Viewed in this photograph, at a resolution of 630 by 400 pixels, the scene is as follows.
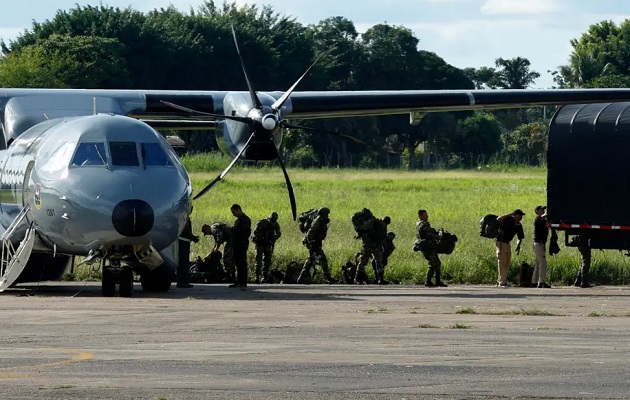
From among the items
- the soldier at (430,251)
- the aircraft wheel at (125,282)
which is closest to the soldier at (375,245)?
the soldier at (430,251)

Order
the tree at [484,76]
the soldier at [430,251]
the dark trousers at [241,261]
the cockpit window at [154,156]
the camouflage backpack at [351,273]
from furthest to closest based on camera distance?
the tree at [484,76] < the camouflage backpack at [351,273] < the soldier at [430,251] < the dark trousers at [241,261] < the cockpit window at [154,156]

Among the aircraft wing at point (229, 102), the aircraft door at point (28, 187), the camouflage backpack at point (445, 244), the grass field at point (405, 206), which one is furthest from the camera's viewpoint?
the grass field at point (405, 206)

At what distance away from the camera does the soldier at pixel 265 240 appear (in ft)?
86.9

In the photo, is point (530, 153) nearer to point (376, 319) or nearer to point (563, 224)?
point (563, 224)

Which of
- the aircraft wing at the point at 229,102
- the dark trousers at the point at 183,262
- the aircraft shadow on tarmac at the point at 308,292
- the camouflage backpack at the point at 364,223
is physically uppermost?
the aircraft wing at the point at 229,102

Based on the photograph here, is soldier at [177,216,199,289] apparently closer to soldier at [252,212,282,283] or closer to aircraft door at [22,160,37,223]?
soldier at [252,212,282,283]

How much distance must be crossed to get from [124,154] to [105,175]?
1.86ft

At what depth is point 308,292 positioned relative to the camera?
2338 centimetres

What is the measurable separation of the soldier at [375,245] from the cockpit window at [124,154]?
6817mm

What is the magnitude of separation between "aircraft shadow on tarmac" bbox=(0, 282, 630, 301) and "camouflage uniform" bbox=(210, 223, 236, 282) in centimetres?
73

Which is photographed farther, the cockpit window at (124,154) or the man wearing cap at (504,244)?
the man wearing cap at (504,244)

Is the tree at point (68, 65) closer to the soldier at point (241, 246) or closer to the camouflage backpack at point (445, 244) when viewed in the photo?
the camouflage backpack at point (445, 244)

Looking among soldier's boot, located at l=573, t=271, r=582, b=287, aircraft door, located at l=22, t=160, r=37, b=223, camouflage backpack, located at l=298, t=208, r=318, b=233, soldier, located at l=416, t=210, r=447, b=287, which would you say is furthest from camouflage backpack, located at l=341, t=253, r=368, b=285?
aircraft door, located at l=22, t=160, r=37, b=223

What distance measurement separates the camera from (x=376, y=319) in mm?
17203
